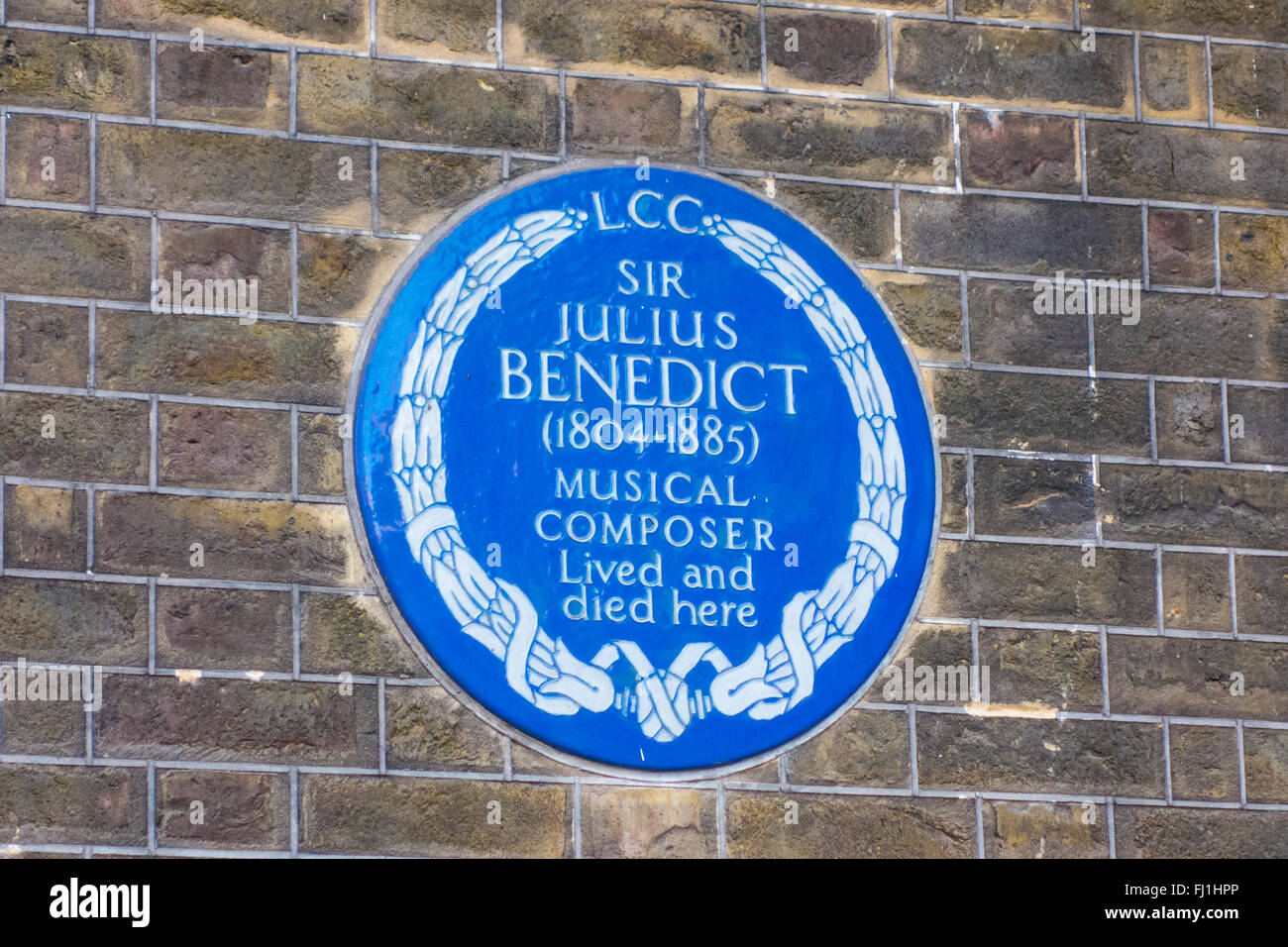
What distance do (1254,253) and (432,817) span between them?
2.90 metres

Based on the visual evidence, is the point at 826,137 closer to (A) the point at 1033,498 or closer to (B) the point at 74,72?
(A) the point at 1033,498

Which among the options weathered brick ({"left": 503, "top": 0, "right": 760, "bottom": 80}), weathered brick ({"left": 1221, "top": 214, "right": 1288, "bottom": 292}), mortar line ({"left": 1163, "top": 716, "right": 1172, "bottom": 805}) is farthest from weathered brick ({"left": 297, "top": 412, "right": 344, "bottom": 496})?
weathered brick ({"left": 1221, "top": 214, "right": 1288, "bottom": 292})

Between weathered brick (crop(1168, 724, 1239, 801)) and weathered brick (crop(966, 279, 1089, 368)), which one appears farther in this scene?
weathered brick (crop(966, 279, 1089, 368))

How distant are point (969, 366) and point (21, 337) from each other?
100 inches

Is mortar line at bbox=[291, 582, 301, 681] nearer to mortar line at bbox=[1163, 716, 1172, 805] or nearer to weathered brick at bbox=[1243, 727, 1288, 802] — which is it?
mortar line at bbox=[1163, 716, 1172, 805]

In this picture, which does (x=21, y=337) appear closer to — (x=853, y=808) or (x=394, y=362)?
(x=394, y=362)

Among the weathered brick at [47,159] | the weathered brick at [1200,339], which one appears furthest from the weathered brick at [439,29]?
the weathered brick at [1200,339]

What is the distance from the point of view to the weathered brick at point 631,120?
643 cm

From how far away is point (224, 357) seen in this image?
238 inches

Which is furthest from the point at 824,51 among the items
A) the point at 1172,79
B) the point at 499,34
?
the point at 1172,79

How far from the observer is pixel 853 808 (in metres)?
6.14

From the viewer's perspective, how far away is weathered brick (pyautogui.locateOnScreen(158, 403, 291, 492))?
235 inches

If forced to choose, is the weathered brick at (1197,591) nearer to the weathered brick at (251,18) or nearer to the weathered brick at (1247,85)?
the weathered brick at (1247,85)

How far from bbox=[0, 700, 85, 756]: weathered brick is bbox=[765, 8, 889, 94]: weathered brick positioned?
8.50ft
